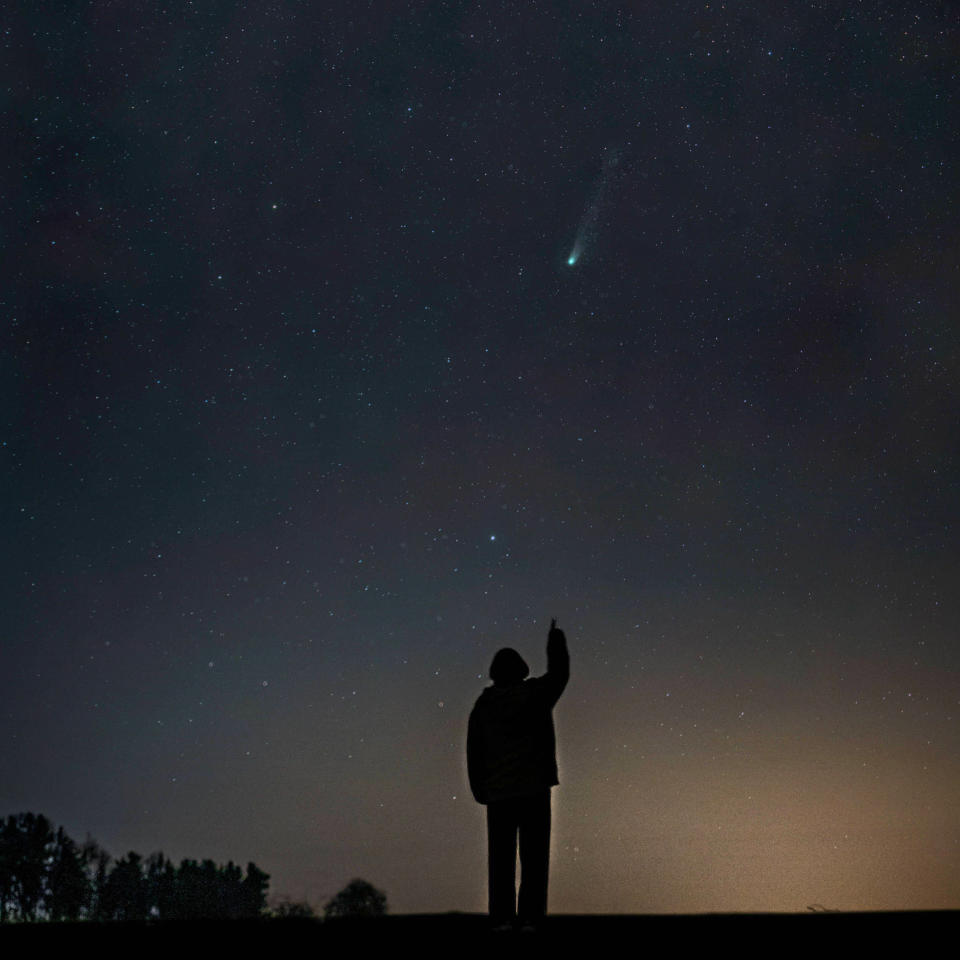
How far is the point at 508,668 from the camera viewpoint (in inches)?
204

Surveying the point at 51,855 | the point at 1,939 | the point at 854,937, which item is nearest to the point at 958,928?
the point at 854,937

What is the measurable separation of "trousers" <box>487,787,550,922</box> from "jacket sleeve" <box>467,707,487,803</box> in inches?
6.5

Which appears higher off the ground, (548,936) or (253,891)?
(548,936)

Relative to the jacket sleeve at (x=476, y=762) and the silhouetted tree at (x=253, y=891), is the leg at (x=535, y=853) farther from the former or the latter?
the silhouetted tree at (x=253, y=891)

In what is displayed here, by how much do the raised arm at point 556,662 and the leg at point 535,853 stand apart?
57 cm

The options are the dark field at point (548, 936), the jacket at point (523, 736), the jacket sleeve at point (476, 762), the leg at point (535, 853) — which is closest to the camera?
the dark field at point (548, 936)

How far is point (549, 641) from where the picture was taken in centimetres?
495

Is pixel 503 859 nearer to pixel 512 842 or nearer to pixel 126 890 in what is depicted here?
pixel 512 842

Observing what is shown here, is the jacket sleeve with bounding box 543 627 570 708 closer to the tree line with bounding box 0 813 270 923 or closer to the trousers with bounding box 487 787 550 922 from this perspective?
the trousers with bounding box 487 787 550 922

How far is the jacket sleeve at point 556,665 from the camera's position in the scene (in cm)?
494

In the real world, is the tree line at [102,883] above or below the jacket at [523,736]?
below

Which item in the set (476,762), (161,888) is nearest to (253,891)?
(161,888)

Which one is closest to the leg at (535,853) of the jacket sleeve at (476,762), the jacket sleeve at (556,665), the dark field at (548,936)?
the jacket sleeve at (476,762)

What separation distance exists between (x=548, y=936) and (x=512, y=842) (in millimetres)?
2419
